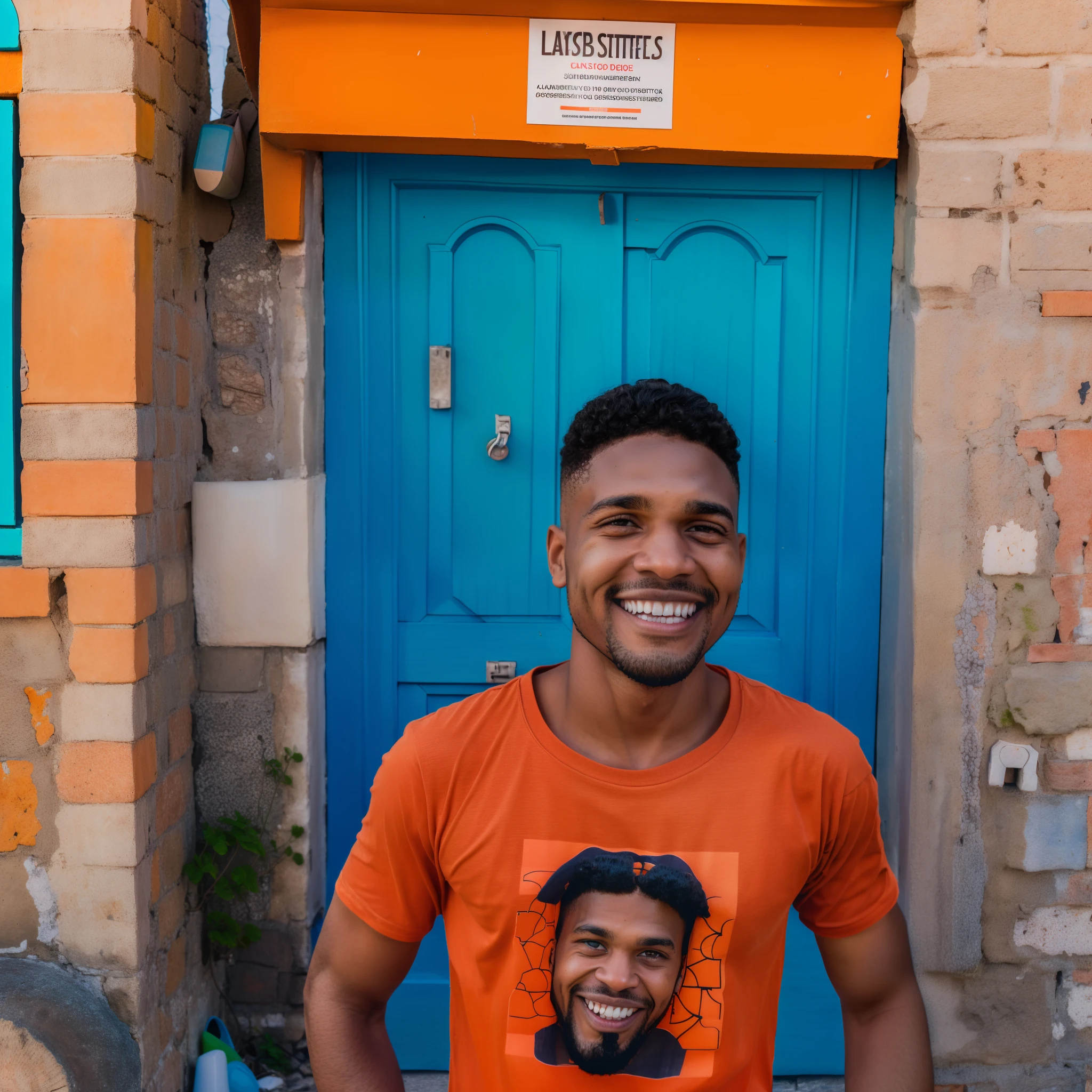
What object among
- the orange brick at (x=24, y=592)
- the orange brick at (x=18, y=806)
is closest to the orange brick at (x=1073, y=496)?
the orange brick at (x=24, y=592)

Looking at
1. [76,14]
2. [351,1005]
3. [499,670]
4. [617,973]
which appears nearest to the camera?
[617,973]

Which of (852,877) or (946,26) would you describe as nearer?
(852,877)

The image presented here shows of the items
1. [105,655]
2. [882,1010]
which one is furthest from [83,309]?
[882,1010]

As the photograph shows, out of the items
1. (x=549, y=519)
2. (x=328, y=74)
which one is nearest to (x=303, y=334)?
(x=328, y=74)

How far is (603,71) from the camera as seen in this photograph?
252cm

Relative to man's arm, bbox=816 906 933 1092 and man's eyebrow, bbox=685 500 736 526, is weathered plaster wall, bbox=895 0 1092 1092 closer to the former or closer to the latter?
man's arm, bbox=816 906 933 1092

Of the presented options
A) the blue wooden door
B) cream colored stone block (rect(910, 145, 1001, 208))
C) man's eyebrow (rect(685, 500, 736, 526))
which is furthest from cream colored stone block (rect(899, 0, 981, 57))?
man's eyebrow (rect(685, 500, 736, 526))

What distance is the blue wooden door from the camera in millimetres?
2762

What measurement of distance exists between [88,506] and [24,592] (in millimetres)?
243

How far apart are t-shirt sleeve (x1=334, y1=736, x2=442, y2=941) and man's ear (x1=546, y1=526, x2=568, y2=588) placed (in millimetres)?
322

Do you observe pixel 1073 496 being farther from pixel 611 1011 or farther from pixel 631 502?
pixel 611 1011

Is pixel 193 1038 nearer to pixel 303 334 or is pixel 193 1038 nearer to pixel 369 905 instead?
pixel 369 905

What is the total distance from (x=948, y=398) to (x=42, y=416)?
2.11 meters

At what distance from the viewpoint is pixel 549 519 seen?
9.27ft
